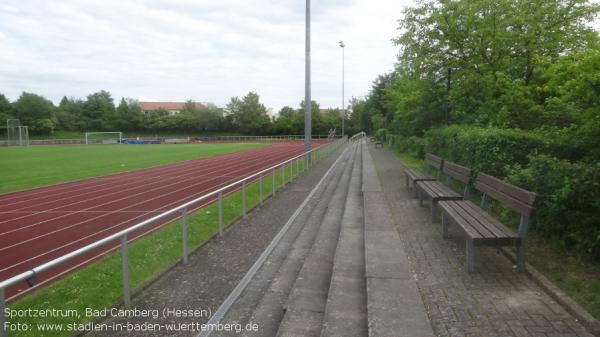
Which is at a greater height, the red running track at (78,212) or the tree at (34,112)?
the tree at (34,112)

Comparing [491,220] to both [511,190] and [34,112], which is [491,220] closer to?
[511,190]

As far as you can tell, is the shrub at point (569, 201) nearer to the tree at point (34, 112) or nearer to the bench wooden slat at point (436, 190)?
the bench wooden slat at point (436, 190)

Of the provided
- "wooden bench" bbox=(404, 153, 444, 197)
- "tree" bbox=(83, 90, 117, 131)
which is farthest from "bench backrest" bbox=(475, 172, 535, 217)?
"tree" bbox=(83, 90, 117, 131)

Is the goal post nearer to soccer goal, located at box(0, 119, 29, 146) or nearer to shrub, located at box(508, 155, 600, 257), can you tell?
soccer goal, located at box(0, 119, 29, 146)

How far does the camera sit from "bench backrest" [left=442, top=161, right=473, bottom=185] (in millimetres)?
7957

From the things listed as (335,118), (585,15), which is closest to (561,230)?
(585,15)

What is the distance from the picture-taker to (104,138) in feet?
262

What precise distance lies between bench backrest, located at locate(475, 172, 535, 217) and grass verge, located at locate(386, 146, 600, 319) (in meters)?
0.65

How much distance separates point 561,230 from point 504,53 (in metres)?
9.97

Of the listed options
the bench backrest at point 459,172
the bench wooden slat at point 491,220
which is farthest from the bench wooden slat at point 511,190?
the bench backrest at point 459,172

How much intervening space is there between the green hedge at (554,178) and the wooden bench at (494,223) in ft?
0.77

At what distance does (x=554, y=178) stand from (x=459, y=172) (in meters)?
3.05

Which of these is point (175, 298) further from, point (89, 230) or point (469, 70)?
point (469, 70)

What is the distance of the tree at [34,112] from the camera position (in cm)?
8419
